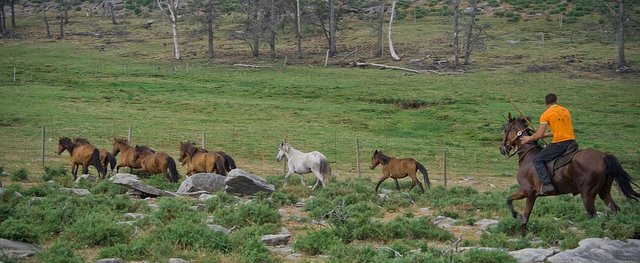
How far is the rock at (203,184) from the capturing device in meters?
22.1

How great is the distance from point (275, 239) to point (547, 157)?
581 cm

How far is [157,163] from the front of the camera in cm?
2539

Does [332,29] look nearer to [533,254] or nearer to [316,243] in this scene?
[316,243]

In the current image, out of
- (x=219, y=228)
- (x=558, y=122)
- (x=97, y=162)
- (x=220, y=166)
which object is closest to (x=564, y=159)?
(x=558, y=122)

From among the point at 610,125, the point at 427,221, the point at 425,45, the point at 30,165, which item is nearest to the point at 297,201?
the point at 427,221

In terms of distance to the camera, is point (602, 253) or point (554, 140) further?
point (554, 140)

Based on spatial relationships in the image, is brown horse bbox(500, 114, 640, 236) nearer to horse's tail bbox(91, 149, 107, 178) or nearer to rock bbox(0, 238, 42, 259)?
rock bbox(0, 238, 42, 259)

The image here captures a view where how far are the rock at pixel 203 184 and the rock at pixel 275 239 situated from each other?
25.3 feet

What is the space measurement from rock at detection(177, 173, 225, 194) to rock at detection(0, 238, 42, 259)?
26.7ft

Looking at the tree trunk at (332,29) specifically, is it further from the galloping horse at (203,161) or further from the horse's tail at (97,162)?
the horse's tail at (97,162)

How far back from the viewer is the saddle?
14.9 metres

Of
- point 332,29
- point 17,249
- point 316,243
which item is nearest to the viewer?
point 17,249

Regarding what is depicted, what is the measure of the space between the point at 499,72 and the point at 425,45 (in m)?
13.5

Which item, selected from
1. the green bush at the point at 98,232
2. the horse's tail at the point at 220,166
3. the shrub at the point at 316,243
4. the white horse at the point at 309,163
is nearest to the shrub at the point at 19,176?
the horse's tail at the point at 220,166
